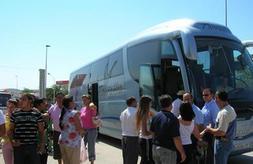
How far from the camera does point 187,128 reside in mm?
7660

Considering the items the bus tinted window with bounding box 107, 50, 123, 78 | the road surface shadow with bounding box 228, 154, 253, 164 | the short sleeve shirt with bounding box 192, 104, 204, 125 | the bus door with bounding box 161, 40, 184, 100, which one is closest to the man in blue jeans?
the short sleeve shirt with bounding box 192, 104, 204, 125

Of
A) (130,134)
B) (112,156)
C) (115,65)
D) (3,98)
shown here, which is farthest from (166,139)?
(3,98)

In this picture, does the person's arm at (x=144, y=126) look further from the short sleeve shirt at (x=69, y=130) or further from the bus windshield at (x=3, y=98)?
the bus windshield at (x=3, y=98)

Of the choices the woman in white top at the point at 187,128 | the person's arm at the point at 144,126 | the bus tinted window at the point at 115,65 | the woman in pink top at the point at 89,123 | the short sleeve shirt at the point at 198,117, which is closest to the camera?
the woman in white top at the point at 187,128

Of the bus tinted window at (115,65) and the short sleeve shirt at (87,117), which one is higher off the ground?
the bus tinted window at (115,65)

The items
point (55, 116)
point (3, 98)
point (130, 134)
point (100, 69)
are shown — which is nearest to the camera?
point (130, 134)

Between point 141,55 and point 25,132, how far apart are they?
22.4 feet

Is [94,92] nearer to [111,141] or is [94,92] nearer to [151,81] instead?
[111,141]

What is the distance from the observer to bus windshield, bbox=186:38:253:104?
1155 cm

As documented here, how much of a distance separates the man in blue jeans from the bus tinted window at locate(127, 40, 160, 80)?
15.3 ft

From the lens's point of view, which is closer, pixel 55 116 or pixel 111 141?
pixel 55 116

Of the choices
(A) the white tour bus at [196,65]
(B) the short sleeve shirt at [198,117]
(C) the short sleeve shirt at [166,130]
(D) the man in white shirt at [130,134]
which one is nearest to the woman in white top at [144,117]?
(D) the man in white shirt at [130,134]

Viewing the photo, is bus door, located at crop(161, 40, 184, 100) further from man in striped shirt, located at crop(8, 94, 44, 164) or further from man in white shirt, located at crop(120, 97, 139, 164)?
man in striped shirt, located at crop(8, 94, 44, 164)

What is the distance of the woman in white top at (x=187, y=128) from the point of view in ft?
24.5
